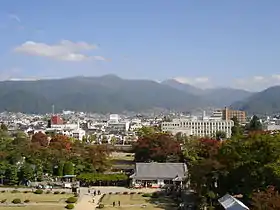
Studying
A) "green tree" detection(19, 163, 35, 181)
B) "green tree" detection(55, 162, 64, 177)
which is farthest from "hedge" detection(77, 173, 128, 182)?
"green tree" detection(19, 163, 35, 181)

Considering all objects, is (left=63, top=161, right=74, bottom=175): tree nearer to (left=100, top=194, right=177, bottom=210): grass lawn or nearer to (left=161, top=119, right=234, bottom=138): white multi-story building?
(left=100, top=194, right=177, bottom=210): grass lawn

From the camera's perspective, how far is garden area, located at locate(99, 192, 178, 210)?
27.2 m

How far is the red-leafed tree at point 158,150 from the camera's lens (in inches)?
1761

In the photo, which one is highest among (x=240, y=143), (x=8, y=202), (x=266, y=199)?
(x=240, y=143)

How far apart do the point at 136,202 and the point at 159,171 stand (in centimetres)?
774

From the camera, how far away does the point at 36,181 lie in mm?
36312

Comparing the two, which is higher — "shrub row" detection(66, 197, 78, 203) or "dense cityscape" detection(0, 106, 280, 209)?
"dense cityscape" detection(0, 106, 280, 209)

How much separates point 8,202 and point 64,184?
709 centimetres

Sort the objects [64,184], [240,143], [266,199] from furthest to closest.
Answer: [64,184] < [240,143] < [266,199]

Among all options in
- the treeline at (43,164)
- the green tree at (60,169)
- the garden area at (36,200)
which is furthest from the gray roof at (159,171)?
the garden area at (36,200)

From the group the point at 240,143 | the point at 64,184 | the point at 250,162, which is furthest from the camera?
the point at 64,184

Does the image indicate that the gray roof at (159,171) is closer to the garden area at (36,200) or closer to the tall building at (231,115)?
the garden area at (36,200)

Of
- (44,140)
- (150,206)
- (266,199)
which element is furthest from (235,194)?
(44,140)

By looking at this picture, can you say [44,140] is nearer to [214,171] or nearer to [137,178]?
[137,178]
